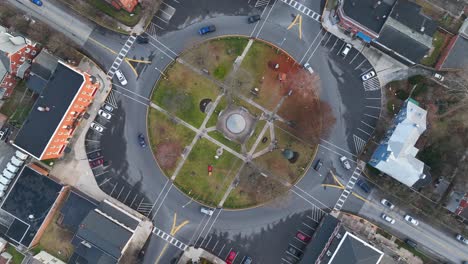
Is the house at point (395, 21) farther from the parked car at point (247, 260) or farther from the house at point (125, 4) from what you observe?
the parked car at point (247, 260)

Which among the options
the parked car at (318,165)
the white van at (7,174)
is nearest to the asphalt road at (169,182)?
the parked car at (318,165)

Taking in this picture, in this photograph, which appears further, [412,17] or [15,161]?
[15,161]

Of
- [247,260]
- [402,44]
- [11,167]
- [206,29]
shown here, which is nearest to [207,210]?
[247,260]

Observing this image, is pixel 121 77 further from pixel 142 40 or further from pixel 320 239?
pixel 320 239

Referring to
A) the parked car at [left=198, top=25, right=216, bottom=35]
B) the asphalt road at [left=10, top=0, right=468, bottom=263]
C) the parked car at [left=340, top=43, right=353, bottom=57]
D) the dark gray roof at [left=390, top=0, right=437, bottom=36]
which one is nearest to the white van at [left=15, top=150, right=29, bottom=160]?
the asphalt road at [left=10, top=0, right=468, bottom=263]

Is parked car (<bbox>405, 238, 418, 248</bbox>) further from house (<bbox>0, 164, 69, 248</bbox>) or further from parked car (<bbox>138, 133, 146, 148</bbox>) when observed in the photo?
house (<bbox>0, 164, 69, 248</bbox>)

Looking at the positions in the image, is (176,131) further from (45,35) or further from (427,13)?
(427,13)
